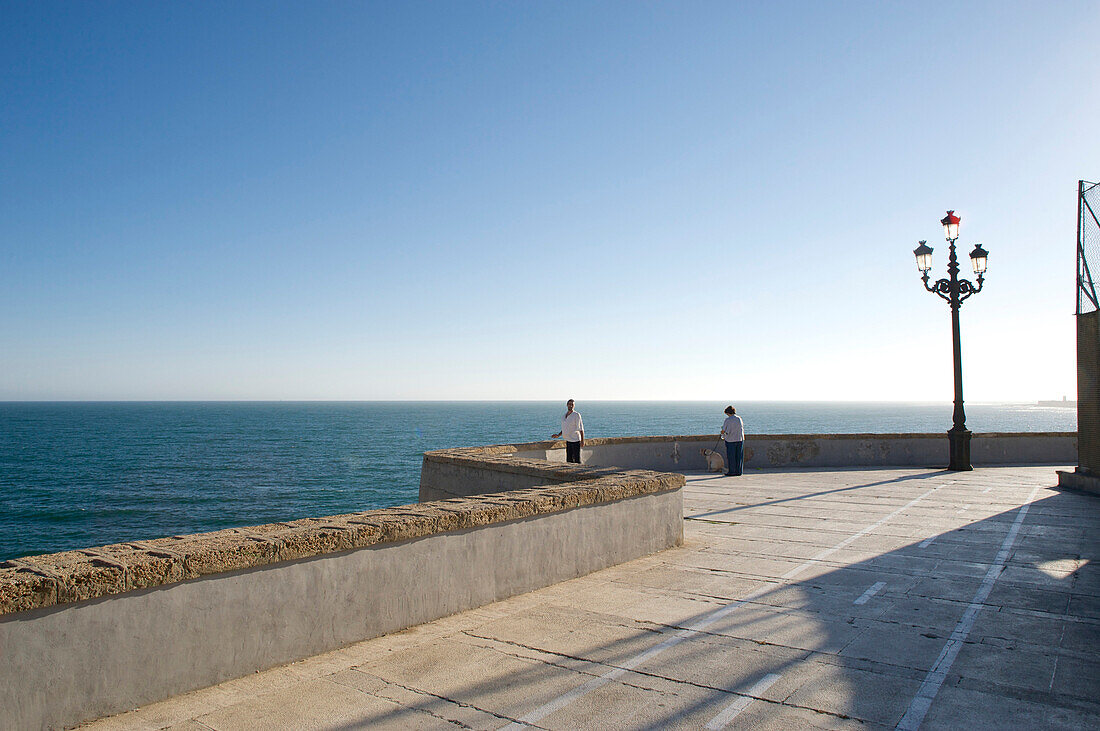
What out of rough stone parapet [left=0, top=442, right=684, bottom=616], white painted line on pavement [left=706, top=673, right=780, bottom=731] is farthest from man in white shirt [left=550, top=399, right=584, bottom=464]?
white painted line on pavement [left=706, top=673, right=780, bottom=731]

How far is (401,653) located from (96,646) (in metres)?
1.83

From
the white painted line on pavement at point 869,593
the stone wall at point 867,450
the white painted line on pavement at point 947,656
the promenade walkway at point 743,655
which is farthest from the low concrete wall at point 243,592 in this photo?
the stone wall at point 867,450

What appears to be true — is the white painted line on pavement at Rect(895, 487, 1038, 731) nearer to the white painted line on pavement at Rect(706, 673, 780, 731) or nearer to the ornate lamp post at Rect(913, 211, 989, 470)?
the white painted line on pavement at Rect(706, 673, 780, 731)

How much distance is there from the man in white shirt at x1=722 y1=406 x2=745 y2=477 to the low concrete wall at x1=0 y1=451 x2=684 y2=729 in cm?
1004

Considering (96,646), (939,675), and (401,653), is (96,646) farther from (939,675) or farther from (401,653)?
(939,675)

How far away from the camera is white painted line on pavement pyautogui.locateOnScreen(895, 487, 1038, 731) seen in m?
3.82

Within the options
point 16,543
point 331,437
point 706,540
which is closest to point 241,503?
point 16,543

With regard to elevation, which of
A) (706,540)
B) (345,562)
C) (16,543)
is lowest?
(16,543)

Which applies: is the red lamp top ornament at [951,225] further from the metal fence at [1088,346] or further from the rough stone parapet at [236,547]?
the rough stone parapet at [236,547]

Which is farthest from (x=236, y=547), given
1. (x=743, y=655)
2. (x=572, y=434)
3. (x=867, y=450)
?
(x=867, y=450)

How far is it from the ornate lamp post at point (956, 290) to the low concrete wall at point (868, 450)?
3.66ft

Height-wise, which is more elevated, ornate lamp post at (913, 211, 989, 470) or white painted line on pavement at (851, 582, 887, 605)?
ornate lamp post at (913, 211, 989, 470)

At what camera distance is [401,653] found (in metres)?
4.75

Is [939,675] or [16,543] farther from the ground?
[939,675]
